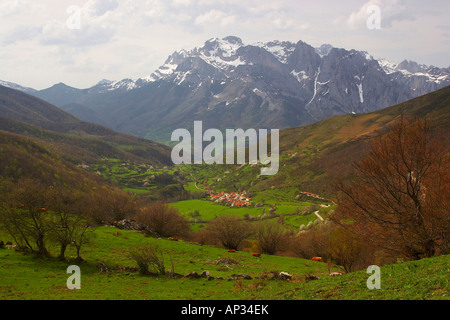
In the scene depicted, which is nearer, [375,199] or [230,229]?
[375,199]

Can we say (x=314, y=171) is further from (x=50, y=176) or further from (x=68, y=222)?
(x=68, y=222)

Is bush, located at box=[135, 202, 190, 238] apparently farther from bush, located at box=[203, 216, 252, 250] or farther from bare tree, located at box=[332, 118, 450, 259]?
bare tree, located at box=[332, 118, 450, 259]

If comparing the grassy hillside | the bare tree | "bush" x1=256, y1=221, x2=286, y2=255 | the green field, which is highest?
the bare tree

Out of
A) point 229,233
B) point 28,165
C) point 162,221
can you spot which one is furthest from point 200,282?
point 28,165

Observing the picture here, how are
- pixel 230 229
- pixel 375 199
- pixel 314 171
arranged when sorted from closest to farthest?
pixel 375 199 < pixel 230 229 < pixel 314 171

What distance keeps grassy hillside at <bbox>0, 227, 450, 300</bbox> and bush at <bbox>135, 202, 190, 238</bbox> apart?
1975 cm

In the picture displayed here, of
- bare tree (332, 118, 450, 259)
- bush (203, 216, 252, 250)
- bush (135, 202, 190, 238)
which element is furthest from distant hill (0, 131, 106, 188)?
bare tree (332, 118, 450, 259)

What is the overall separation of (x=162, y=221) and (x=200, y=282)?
128 ft

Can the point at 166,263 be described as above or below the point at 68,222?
below

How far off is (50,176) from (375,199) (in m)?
153

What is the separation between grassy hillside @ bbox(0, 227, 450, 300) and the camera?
1981 cm

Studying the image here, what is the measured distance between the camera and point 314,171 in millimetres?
199000

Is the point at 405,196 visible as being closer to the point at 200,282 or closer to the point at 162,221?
the point at 200,282
